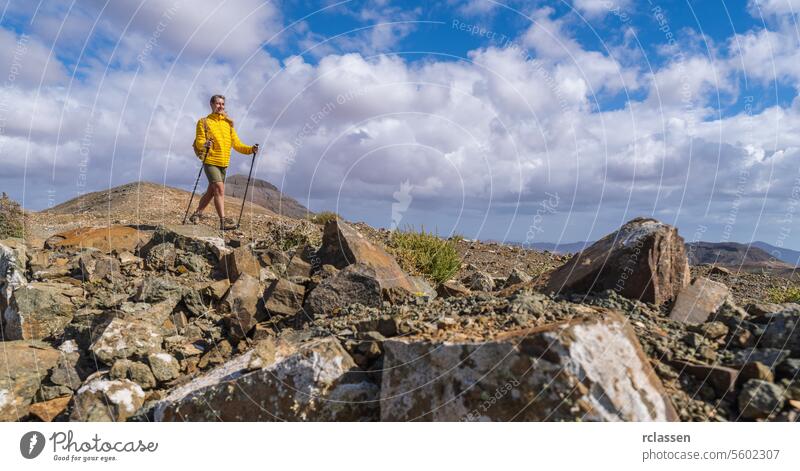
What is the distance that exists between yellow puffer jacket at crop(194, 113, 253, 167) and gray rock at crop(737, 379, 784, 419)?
33.1 ft

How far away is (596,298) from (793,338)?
4.87 feet

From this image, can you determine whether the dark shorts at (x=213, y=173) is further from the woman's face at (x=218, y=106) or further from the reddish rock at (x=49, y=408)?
the reddish rock at (x=49, y=408)

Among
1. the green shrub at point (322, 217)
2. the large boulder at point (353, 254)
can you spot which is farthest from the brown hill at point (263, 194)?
the large boulder at point (353, 254)

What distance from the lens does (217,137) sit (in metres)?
10.8

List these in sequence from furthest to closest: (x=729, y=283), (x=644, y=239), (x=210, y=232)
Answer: (x=729, y=283) → (x=210, y=232) → (x=644, y=239)

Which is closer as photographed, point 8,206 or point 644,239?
point 644,239

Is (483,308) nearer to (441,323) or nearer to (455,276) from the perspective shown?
(441,323)

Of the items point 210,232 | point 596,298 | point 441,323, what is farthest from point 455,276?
point 441,323


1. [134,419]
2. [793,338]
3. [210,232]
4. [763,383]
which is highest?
[210,232]

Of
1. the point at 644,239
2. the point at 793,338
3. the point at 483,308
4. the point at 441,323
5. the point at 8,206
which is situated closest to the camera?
the point at 793,338

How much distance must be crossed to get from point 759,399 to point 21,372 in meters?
6.47

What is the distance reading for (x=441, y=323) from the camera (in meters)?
4.14

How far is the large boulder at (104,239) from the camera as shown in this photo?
9.15 meters

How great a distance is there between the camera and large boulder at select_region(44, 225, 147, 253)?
915cm
